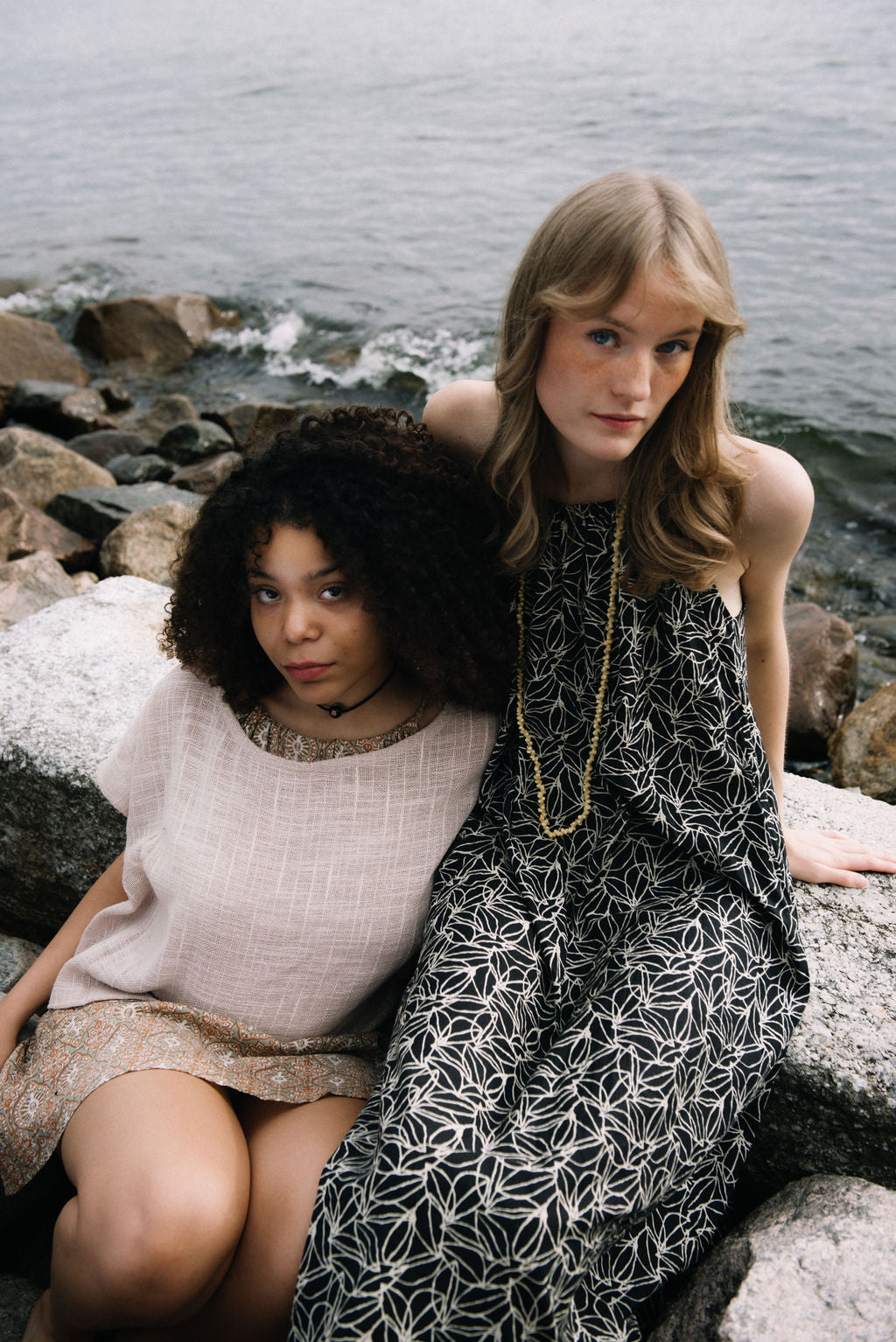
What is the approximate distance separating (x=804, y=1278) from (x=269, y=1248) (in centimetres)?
87

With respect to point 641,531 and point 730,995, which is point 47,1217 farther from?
point 641,531

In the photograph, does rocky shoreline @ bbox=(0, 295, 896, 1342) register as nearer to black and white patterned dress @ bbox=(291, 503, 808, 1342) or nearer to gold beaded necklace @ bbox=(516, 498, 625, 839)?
black and white patterned dress @ bbox=(291, 503, 808, 1342)

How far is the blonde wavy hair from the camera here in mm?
1802

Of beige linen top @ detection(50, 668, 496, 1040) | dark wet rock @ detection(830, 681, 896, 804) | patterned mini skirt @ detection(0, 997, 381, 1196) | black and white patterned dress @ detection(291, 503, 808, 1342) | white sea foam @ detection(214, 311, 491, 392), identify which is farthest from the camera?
white sea foam @ detection(214, 311, 491, 392)

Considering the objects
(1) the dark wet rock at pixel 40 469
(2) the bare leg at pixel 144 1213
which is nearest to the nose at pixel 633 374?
(2) the bare leg at pixel 144 1213

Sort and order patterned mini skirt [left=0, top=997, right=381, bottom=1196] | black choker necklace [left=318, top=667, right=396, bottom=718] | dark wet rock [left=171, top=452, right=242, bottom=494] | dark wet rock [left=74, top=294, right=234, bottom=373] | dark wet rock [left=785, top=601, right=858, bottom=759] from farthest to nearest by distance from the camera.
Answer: dark wet rock [left=74, top=294, right=234, bottom=373] → dark wet rock [left=171, top=452, right=242, bottom=494] → dark wet rock [left=785, top=601, right=858, bottom=759] → black choker necklace [left=318, top=667, right=396, bottom=718] → patterned mini skirt [left=0, top=997, right=381, bottom=1196]

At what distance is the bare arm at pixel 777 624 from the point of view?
2076 millimetres

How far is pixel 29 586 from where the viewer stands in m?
4.56

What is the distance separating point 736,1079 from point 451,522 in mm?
1163

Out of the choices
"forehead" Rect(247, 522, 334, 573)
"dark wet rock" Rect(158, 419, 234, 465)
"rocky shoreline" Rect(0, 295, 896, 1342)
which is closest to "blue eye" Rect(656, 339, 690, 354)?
"forehead" Rect(247, 522, 334, 573)

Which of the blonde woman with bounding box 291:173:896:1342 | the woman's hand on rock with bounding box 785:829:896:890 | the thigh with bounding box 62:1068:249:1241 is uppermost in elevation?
the blonde woman with bounding box 291:173:896:1342

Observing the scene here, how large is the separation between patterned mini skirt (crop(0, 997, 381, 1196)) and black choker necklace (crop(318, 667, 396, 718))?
628mm

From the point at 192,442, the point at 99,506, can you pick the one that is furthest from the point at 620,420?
the point at 192,442

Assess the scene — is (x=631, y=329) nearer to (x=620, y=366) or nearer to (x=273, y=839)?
(x=620, y=366)
